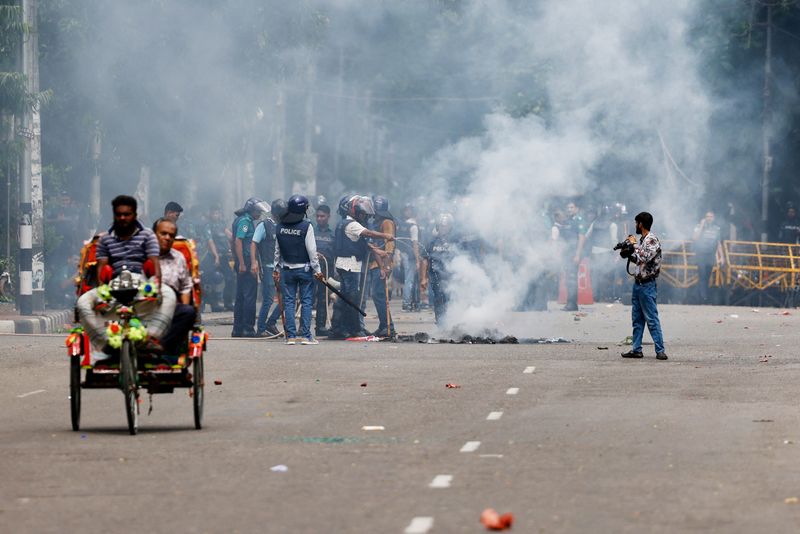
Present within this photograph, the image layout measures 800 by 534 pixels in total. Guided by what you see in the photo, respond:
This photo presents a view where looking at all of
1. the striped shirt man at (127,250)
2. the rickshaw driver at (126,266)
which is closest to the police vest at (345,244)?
the rickshaw driver at (126,266)

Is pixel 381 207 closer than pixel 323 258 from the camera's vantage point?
No

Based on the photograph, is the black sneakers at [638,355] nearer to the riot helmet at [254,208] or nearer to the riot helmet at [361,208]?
the riot helmet at [361,208]

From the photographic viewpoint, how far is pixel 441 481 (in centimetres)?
869

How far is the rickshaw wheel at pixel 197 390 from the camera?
11.0 metres

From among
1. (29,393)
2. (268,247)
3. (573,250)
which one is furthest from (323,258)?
(29,393)

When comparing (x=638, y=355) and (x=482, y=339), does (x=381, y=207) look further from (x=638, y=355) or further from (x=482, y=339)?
(x=638, y=355)

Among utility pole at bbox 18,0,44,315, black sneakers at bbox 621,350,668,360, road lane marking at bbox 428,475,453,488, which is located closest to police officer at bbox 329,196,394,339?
black sneakers at bbox 621,350,668,360

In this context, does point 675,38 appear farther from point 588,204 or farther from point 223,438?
point 223,438

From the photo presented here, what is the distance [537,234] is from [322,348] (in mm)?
6962

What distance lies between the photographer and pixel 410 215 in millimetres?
31672

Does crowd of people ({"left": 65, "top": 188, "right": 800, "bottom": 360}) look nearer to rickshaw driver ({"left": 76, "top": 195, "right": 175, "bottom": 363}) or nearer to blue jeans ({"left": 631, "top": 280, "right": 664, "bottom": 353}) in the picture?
rickshaw driver ({"left": 76, "top": 195, "right": 175, "bottom": 363})

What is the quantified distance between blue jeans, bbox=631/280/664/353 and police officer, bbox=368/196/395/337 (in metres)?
4.48

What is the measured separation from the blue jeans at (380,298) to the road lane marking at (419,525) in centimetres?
1327

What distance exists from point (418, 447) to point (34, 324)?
14582mm
